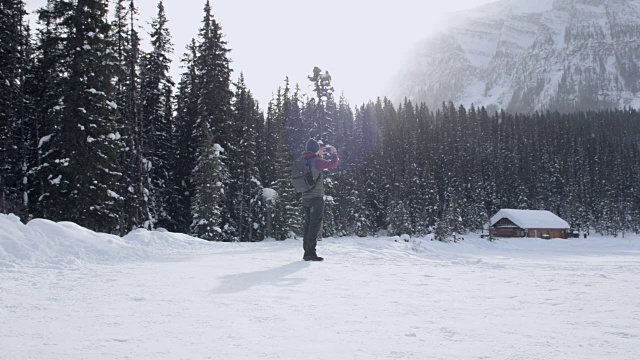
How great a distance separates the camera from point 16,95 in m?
25.8

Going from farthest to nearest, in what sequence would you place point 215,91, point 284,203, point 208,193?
1. point 284,203
2. point 215,91
3. point 208,193

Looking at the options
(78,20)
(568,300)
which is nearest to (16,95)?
(78,20)

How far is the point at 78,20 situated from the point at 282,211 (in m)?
25.7

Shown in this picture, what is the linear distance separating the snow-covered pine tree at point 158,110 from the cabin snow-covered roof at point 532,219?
50.5 metres

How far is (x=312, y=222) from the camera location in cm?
881

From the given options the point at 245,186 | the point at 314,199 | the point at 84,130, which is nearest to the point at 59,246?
the point at 314,199

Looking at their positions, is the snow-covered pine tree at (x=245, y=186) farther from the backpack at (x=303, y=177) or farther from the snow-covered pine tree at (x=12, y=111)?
the backpack at (x=303, y=177)

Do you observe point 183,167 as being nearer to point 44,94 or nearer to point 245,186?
point 245,186

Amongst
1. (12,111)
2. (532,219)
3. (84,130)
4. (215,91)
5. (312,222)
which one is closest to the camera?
(312,222)

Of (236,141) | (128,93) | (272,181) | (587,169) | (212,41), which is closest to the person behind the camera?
(128,93)

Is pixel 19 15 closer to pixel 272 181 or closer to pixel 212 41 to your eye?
pixel 212 41

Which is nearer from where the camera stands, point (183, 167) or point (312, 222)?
point (312, 222)

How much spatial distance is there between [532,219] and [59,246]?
6853 cm

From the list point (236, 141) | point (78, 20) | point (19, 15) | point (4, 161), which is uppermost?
point (19, 15)
